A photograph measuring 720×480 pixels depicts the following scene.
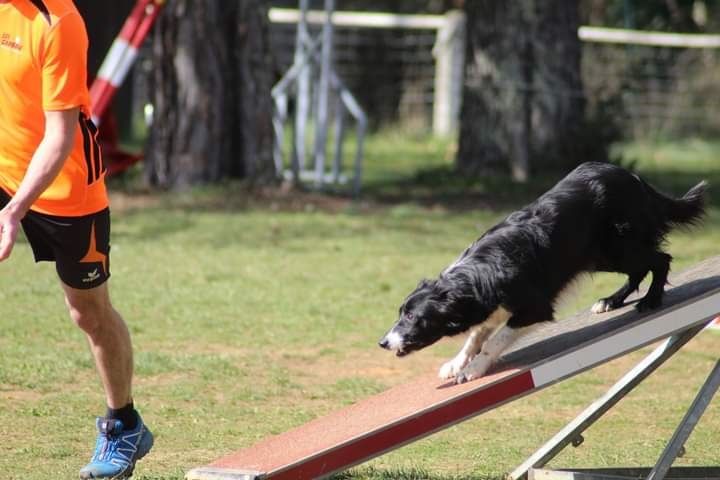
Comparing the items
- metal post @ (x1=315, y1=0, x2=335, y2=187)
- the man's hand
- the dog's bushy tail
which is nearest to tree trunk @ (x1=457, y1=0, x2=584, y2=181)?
metal post @ (x1=315, y1=0, x2=335, y2=187)

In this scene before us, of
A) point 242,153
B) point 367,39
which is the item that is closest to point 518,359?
point 242,153

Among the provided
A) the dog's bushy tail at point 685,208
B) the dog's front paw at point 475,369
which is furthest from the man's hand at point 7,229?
the dog's bushy tail at point 685,208

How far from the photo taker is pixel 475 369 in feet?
15.1

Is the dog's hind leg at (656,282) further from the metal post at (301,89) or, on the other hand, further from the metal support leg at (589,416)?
Result: the metal post at (301,89)

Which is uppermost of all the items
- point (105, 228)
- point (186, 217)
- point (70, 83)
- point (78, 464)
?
point (70, 83)

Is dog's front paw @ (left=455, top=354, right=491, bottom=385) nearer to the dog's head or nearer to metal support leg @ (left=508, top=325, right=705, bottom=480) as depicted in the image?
the dog's head

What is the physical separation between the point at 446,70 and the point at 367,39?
8.01 feet

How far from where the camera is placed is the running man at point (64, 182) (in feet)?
13.9

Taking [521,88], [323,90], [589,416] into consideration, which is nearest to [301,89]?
[323,90]

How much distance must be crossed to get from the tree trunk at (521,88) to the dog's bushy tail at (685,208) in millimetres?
9544

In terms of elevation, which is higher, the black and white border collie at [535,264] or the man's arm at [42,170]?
the man's arm at [42,170]

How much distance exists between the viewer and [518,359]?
15.1 feet

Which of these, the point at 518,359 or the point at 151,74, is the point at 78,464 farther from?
the point at 151,74

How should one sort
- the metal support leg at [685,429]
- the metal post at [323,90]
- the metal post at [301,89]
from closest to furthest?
the metal support leg at [685,429] < the metal post at [323,90] < the metal post at [301,89]
